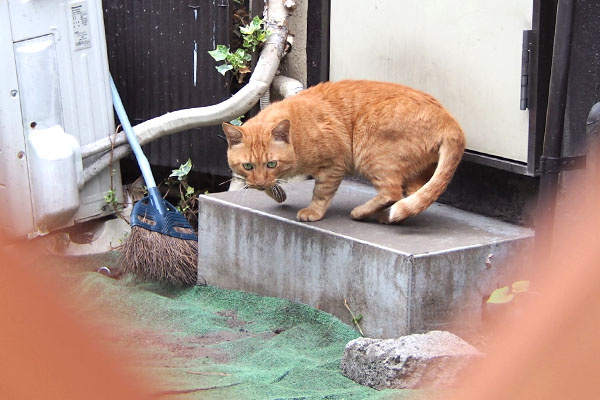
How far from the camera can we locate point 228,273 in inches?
164

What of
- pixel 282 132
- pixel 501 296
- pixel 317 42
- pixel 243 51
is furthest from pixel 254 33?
pixel 501 296

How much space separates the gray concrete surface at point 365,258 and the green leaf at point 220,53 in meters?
1.10

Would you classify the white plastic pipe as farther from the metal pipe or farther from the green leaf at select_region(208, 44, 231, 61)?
the metal pipe

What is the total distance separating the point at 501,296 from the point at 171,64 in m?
3.09

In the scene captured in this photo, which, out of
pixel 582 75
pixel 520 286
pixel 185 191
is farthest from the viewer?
pixel 185 191

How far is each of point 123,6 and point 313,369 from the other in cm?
347

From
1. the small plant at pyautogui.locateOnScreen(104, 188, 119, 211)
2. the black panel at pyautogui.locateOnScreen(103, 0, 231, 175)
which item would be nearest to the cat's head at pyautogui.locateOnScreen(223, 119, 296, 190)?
the black panel at pyautogui.locateOnScreen(103, 0, 231, 175)

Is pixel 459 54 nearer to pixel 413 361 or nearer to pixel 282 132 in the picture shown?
pixel 282 132

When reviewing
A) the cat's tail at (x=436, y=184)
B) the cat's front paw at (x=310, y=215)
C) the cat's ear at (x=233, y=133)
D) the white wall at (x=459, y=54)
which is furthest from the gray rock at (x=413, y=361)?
the cat's ear at (x=233, y=133)

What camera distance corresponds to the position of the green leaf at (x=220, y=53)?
489cm

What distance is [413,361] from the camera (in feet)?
8.43

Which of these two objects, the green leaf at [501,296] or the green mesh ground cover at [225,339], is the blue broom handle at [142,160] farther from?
the green leaf at [501,296]

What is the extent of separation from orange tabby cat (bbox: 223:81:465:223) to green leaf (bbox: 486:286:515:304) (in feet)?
1.59

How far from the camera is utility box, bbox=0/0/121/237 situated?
168 inches
